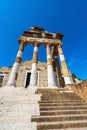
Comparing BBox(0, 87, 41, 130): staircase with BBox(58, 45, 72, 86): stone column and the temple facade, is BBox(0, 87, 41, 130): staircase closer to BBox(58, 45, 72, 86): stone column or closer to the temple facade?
the temple facade

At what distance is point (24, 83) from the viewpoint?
1967 centimetres

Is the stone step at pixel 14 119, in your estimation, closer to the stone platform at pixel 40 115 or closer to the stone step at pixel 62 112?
→ the stone platform at pixel 40 115

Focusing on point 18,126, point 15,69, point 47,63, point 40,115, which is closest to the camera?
point 18,126

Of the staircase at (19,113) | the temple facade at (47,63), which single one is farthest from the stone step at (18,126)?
the temple facade at (47,63)

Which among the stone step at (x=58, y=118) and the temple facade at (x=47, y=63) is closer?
the stone step at (x=58, y=118)

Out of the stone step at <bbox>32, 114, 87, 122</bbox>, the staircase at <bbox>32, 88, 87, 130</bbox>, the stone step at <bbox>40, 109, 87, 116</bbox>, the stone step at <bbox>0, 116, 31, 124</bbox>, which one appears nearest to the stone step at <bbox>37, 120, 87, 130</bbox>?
the staircase at <bbox>32, 88, 87, 130</bbox>

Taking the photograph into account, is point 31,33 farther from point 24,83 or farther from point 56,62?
point 24,83

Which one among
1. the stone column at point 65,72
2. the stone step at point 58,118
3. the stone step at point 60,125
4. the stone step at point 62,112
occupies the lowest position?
the stone step at point 60,125

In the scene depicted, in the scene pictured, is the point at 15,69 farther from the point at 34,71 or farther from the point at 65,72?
the point at 65,72

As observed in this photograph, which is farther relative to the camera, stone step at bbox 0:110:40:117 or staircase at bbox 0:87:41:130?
stone step at bbox 0:110:40:117

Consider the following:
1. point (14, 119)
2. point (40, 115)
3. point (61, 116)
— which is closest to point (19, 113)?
point (14, 119)

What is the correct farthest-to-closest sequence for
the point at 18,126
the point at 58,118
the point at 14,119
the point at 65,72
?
the point at 65,72 → the point at 58,118 → the point at 14,119 → the point at 18,126

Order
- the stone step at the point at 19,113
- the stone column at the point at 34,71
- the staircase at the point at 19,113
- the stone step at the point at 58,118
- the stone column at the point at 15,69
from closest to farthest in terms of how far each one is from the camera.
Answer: the staircase at the point at 19,113 < the stone step at the point at 58,118 < the stone step at the point at 19,113 < the stone column at the point at 15,69 < the stone column at the point at 34,71

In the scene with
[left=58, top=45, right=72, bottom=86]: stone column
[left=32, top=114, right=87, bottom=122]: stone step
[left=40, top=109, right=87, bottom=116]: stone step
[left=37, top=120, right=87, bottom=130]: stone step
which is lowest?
[left=37, top=120, right=87, bottom=130]: stone step
